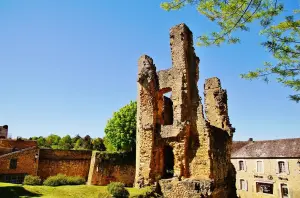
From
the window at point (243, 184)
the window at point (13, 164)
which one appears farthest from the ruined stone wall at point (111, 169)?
the window at point (243, 184)

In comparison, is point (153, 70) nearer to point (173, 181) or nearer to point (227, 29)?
point (173, 181)

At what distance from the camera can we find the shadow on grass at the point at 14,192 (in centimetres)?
1245

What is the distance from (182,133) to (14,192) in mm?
9981

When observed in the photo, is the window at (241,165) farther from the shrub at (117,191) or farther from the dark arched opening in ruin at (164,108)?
the shrub at (117,191)

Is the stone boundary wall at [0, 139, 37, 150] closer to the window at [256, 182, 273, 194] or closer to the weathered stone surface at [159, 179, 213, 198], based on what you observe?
the weathered stone surface at [159, 179, 213, 198]

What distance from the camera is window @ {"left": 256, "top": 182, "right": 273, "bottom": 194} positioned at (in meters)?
29.4

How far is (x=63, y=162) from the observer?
2688 centimetres

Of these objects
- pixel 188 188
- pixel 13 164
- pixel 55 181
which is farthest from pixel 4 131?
pixel 188 188

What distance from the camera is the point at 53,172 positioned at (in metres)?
26.1

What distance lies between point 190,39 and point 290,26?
369 inches

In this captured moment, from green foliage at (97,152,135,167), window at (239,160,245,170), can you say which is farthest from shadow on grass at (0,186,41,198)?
window at (239,160,245,170)

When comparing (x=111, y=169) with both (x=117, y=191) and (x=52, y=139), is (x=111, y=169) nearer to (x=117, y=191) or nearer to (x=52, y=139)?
(x=117, y=191)

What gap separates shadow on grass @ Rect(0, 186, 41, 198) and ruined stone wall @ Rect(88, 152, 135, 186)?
11698 millimetres

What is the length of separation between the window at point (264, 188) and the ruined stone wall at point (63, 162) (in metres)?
21.0
